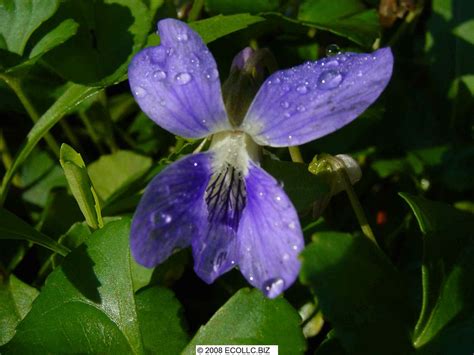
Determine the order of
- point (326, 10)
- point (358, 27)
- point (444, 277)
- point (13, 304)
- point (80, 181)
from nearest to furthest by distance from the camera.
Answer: point (444, 277) < point (80, 181) < point (13, 304) < point (358, 27) < point (326, 10)

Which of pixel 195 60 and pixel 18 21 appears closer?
pixel 195 60

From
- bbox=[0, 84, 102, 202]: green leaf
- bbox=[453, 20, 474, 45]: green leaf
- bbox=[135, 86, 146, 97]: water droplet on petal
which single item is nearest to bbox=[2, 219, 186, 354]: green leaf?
bbox=[135, 86, 146, 97]: water droplet on petal

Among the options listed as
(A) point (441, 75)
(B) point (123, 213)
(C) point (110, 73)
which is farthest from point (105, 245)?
(A) point (441, 75)

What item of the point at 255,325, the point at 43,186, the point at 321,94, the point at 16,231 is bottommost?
the point at 43,186

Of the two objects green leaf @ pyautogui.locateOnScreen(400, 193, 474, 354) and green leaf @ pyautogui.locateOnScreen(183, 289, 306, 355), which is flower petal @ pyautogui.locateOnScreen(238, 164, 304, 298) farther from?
green leaf @ pyautogui.locateOnScreen(400, 193, 474, 354)

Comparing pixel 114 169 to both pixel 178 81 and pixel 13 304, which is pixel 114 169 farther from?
pixel 178 81

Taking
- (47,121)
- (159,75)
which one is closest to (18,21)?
(47,121)

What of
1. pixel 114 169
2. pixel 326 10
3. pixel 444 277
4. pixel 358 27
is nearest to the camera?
pixel 444 277

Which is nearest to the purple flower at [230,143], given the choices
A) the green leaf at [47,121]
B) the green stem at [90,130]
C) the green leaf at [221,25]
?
the green leaf at [221,25]
